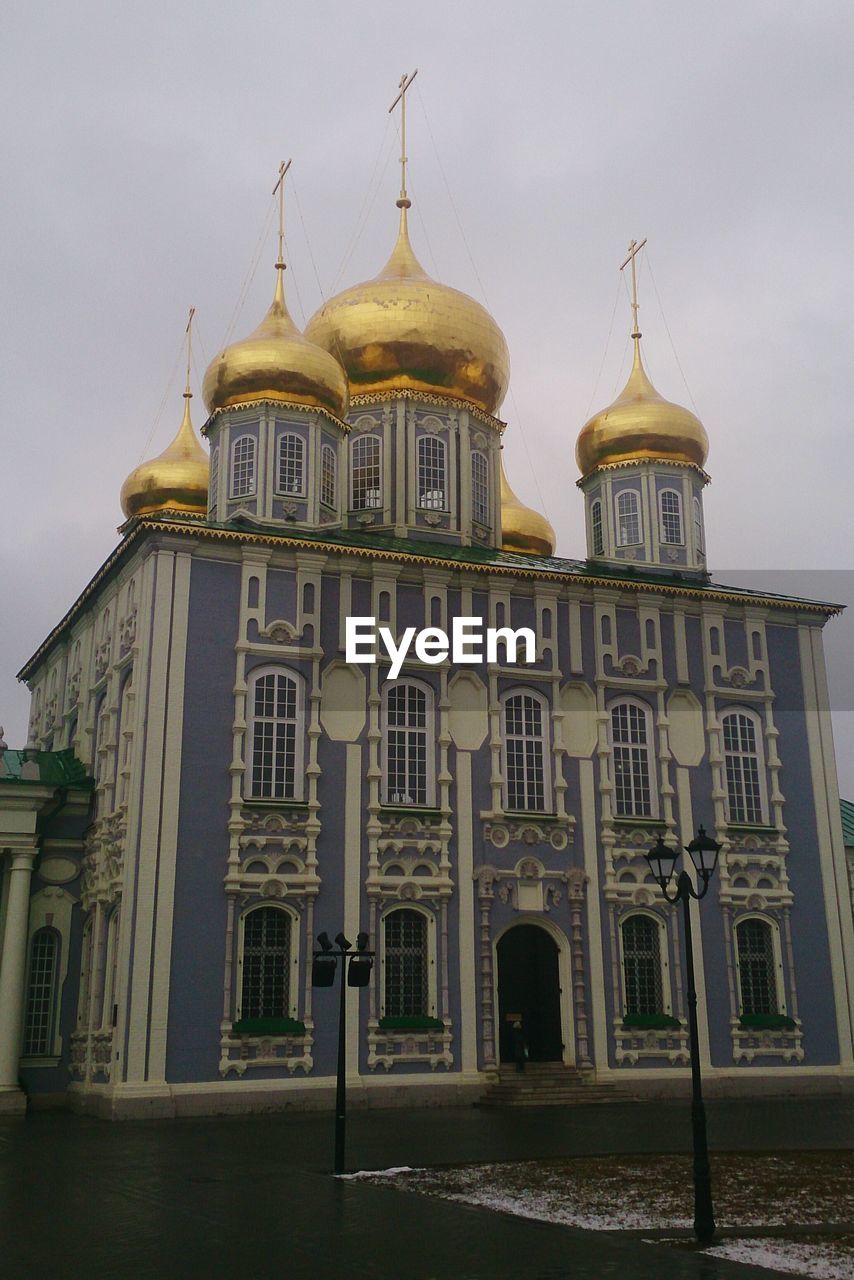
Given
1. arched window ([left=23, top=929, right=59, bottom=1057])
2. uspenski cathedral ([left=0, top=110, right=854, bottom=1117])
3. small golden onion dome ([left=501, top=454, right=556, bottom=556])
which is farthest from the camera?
small golden onion dome ([left=501, top=454, right=556, bottom=556])

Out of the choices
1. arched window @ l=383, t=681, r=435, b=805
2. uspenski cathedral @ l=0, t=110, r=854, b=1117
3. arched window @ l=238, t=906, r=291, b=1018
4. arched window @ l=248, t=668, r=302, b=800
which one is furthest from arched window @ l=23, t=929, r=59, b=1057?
arched window @ l=383, t=681, r=435, b=805

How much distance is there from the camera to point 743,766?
2941 centimetres

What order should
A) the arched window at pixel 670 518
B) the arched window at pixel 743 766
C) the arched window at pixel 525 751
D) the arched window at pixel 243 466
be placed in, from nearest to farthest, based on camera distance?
1. the arched window at pixel 525 751
2. the arched window at pixel 743 766
3. the arched window at pixel 243 466
4. the arched window at pixel 670 518

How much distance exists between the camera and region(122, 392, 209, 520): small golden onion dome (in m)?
36.6

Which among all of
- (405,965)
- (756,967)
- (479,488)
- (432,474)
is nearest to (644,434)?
(479,488)

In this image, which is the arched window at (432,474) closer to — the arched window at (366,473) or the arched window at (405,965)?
the arched window at (366,473)

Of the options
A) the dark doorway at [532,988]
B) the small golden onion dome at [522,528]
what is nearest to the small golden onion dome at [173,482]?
the small golden onion dome at [522,528]

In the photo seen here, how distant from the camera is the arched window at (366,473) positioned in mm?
32031

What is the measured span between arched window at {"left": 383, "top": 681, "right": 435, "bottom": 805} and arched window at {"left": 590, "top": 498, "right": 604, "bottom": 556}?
9.98 m

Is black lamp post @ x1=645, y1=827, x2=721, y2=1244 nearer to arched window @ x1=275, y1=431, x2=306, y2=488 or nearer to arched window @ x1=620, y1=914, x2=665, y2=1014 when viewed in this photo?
arched window @ x1=620, y1=914, x2=665, y2=1014

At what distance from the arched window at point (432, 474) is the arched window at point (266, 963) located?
1150cm

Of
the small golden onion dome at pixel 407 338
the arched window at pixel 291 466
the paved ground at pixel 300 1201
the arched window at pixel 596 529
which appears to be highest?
the small golden onion dome at pixel 407 338

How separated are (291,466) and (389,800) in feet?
26.8

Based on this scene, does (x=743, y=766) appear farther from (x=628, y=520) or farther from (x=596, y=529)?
(x=596, y=529)
